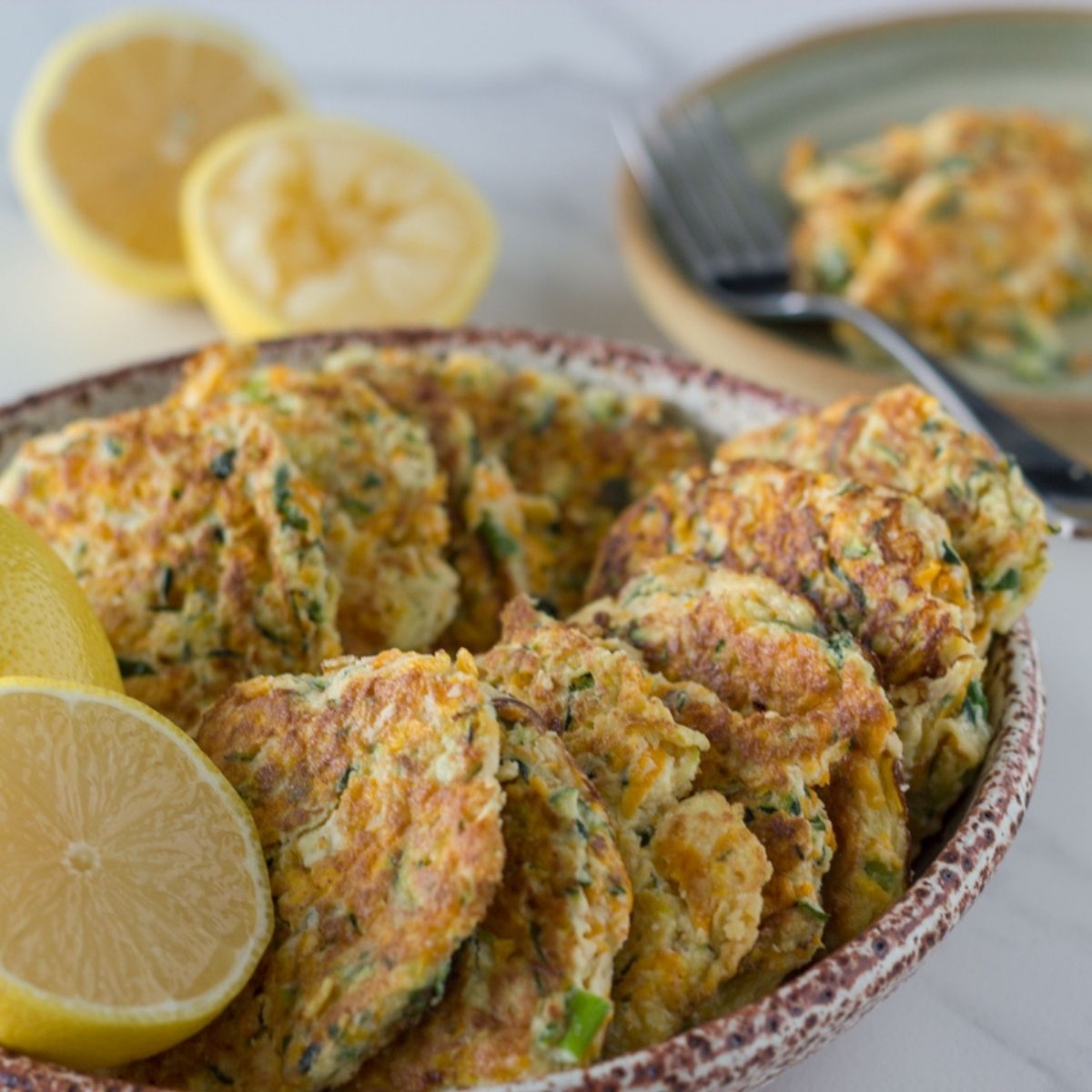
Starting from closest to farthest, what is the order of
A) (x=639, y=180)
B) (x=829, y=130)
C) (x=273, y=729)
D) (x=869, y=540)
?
(x=273, y=729)
(x=869, y=540)
(x=639, y=180)
(x=829, y=130)

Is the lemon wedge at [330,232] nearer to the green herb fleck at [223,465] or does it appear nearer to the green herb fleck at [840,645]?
the green herb fleck at [223,465]

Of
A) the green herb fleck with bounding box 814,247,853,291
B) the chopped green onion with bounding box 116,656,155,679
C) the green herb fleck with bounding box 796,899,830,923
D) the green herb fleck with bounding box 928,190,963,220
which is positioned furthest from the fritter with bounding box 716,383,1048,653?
the green herb fleck with bounding box 928,190,963,220

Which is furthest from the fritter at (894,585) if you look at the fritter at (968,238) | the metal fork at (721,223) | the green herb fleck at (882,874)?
the fritter at (968,238)

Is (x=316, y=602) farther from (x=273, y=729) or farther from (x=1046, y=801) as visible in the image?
(x=1046, y=801)

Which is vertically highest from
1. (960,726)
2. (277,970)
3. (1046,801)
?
(960,726)

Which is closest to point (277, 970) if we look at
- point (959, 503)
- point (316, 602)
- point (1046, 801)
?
point (316, 602)

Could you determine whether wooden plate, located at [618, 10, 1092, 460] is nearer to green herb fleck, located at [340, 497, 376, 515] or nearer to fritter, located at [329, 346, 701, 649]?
fritter, located at [329, 346, 701, 649]
